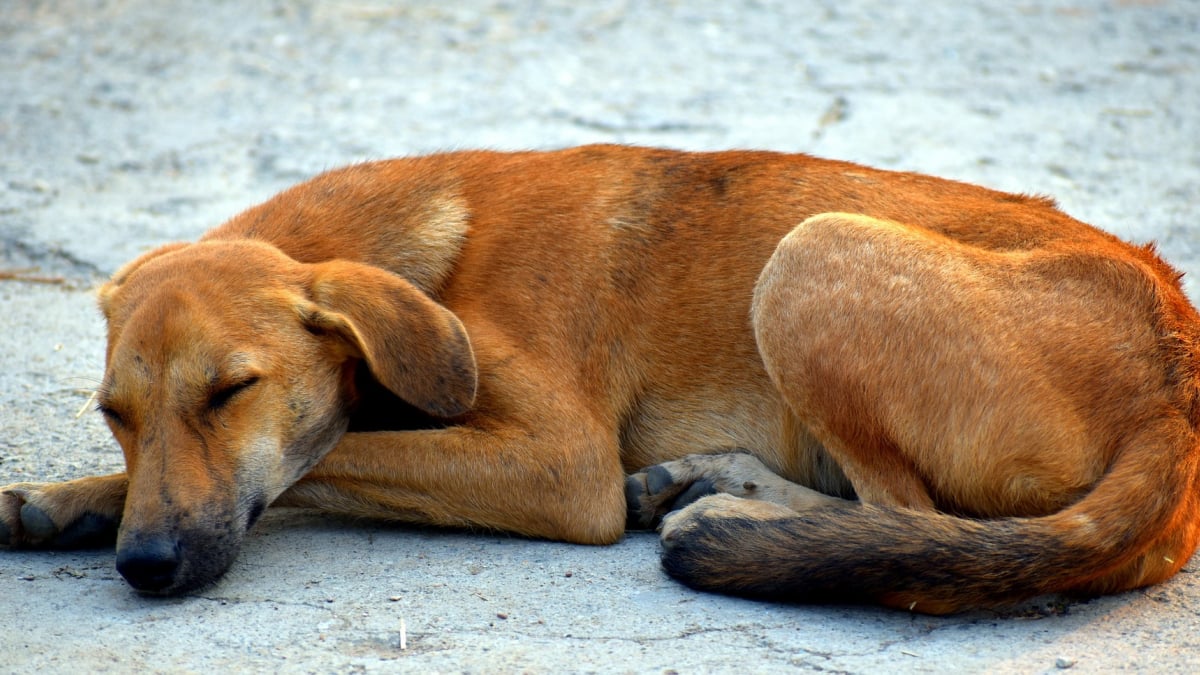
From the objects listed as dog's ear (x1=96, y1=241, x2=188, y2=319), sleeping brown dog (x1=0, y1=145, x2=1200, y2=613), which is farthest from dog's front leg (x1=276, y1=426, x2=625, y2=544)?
dog's ear (x1=96, y1=241, x2=188, y2=319)

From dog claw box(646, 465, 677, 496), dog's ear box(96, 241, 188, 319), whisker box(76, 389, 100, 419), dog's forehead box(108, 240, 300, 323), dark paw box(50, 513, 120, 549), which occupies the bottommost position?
whisker box(76, 389, 100, 419)

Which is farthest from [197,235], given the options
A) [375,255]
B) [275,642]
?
[275,642]

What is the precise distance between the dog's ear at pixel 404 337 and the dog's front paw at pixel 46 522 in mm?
852

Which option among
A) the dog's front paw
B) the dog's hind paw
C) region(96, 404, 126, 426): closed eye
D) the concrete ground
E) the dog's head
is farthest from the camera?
the dog's hind paw

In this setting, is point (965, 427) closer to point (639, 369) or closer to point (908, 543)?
point (908, 543)

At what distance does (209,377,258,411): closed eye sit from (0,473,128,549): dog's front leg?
517 mm

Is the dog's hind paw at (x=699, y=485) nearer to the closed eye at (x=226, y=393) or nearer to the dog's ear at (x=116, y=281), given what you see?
the closed eye at (x=226, y=393)

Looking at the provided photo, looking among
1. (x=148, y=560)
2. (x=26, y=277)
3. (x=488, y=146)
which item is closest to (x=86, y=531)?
(x=148, y=560)

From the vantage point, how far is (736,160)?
4.44 metres

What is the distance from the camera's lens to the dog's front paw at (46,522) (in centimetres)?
369

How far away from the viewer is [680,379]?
13.5 feet

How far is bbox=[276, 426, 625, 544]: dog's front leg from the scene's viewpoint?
3.79 metres

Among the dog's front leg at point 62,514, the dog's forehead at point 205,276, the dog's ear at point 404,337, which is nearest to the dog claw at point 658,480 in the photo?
the dog's ear at point 404,337

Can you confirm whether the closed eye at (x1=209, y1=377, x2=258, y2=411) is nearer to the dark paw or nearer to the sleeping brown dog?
the sleeping brown dog
